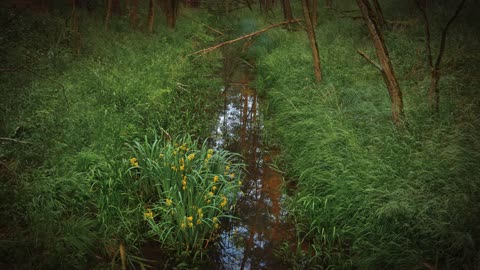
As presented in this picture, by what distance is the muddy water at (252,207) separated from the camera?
368cm

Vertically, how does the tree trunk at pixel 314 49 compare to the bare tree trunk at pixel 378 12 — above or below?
below

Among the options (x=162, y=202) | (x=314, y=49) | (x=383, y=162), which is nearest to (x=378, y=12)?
(x=314, y=49)

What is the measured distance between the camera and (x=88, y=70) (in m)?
6.99

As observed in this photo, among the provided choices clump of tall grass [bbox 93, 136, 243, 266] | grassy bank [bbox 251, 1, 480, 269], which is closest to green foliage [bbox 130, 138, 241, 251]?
clump of tall grass [bbox 93, 136, 243, 266]

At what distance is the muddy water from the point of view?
3.68 metres

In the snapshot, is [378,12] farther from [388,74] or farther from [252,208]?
[252,208]

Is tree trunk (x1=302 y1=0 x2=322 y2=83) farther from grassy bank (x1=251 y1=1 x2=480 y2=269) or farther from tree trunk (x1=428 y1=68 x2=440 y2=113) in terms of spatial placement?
tree trunk (x1=428 y1=68 x2=440 y2=113)

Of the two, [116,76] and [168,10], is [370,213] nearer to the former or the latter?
[116,76]

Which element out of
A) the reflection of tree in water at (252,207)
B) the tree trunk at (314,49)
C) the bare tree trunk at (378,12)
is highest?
the bare tree trunk at (378,12)

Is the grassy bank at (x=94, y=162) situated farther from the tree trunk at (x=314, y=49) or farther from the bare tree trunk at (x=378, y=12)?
the bare tree trunk at (x=378, y=12)

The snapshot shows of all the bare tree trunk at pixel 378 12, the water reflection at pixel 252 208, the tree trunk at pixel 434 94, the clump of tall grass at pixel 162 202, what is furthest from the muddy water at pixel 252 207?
the bare tree trunk at pixel 378 12

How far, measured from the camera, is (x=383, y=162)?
13.2 feet

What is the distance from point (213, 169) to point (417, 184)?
2571 millimetres

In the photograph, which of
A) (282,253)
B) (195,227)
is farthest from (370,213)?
(195,227)
